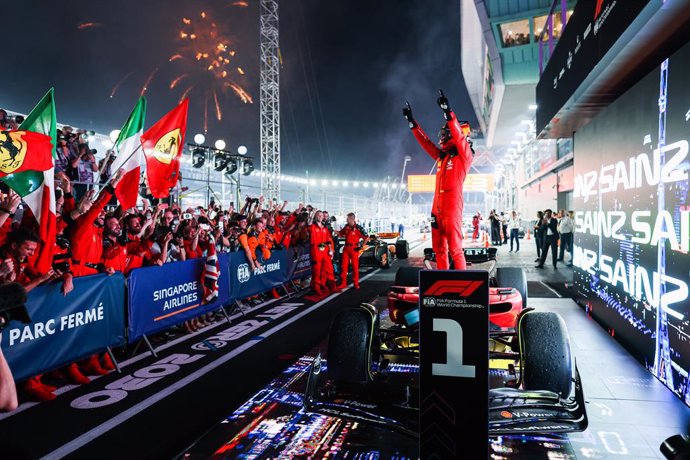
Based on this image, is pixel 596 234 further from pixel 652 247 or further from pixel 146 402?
pixel 146 402

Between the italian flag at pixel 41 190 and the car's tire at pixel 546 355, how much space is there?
4574 millimetres

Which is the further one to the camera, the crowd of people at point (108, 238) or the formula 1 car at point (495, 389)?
the crowd of people at point (108, 238)

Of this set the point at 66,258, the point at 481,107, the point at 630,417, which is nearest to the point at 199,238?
the point at 66,258

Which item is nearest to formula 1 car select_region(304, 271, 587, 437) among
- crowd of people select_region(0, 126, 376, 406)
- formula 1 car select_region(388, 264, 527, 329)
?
formula 1 car select_region(388, 264, 527, 329)

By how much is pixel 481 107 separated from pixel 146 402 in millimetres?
46098

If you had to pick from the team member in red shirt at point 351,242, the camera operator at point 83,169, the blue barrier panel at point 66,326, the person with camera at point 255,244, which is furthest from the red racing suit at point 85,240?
the team member in red shirt at point 351,242

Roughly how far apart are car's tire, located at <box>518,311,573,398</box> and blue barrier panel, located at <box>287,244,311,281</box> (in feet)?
23.8

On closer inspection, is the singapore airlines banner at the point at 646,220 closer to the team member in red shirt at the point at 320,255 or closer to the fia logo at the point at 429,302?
the fia logo at the point at 429,302

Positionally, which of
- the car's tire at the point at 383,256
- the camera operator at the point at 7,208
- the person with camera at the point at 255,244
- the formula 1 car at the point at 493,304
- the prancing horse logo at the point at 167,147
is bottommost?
the car's tire at the point at 383,256

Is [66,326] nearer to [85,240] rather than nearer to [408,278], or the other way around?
[85,240]

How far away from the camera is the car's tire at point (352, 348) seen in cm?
308

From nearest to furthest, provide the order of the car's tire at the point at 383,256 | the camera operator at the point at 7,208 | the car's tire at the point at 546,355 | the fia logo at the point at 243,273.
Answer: the car's tire at the point at 546,355 → the camera operator at the point at 7,208 → the fia logo at the point at 243,273 → the car's tire at the point at 383,256

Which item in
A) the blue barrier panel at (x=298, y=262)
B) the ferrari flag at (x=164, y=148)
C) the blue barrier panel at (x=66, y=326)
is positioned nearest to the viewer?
the blue barrier panel at (x=66, y=326)

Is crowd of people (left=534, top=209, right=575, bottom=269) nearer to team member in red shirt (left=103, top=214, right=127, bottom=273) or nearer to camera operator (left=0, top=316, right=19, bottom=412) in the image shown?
team member in red shirt (left=103, top=214, right=127, bottom=273)
